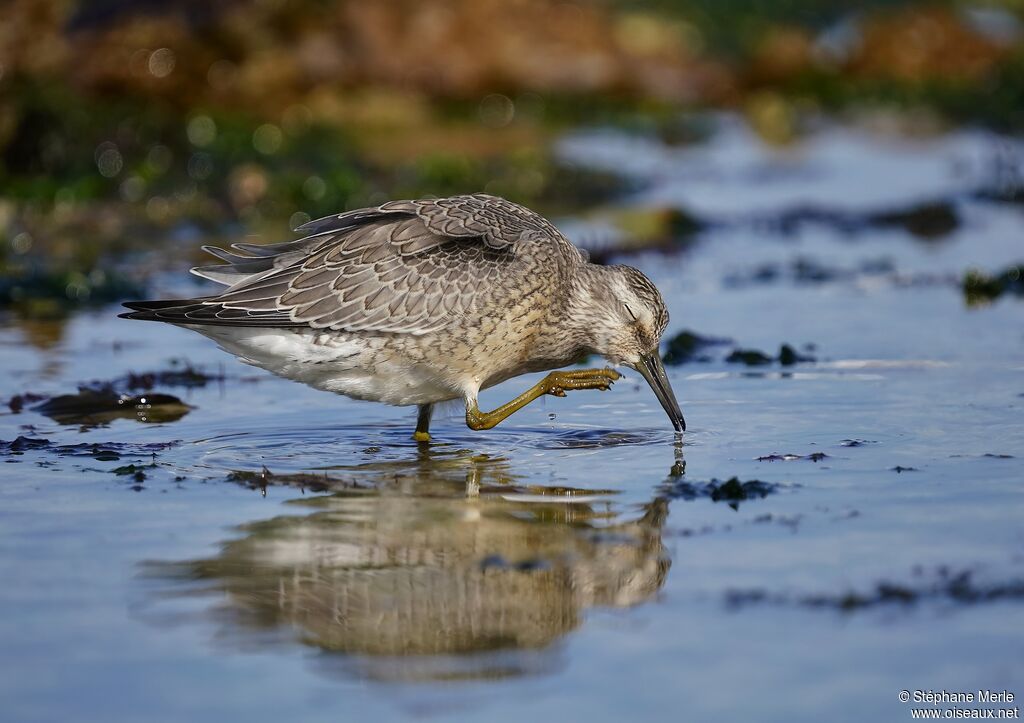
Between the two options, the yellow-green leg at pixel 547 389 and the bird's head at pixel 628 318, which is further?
the bird's head at pixel 628 318

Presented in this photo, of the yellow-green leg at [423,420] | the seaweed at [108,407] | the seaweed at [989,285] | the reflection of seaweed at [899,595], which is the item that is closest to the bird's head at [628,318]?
the yellow-green leg at [423,420]

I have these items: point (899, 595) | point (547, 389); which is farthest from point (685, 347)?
point (899, 595)

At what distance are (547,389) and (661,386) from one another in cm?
69

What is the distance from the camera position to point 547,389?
891 cm

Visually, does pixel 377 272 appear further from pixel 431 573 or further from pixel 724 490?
pixel 431 573

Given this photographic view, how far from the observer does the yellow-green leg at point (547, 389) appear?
870 centimetres

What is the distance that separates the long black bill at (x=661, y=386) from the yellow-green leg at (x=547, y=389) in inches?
7.8

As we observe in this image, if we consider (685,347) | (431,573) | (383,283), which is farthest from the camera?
(685,347)

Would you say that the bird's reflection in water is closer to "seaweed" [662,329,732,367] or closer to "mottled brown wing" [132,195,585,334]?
"mottled brown wing" [132,195,585,334]

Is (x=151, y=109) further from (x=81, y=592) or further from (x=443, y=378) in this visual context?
(x=81, y=592)

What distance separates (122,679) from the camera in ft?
16.7

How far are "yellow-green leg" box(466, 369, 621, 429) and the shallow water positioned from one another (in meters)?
0.13

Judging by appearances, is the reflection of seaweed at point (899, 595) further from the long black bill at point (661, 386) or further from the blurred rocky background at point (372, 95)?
the blurred rocky background at point (372, 95)

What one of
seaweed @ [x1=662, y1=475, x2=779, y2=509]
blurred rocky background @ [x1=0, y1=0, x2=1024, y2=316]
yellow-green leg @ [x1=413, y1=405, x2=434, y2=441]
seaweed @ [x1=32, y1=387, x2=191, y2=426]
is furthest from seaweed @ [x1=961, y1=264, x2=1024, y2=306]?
seaweed @ [x1=32, y1=387, x2=191, y2=426]
